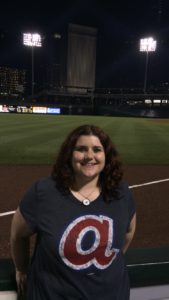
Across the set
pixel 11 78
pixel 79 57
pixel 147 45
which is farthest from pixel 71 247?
pixel 11 78

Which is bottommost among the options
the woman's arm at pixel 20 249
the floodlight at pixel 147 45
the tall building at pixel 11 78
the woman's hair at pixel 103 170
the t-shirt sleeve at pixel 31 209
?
the woman's arm at pixel 20 249

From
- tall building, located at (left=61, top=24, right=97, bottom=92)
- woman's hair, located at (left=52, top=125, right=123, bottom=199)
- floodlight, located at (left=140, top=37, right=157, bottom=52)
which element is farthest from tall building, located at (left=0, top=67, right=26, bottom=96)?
woman's hair, located at (left=52, top=125, right=123, bottom=199)

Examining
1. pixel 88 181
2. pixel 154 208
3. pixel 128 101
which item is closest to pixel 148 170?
pixel 154 208

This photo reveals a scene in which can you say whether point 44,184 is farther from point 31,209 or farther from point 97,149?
point 97,149

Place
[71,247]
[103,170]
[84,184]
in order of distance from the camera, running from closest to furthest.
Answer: [71,247] → [84,184] → [103,170]

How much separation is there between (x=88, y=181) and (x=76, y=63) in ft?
402

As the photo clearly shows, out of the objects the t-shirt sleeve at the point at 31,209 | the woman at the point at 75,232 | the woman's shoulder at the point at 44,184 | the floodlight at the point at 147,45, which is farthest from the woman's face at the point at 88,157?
the floodlight at the point at 147,45

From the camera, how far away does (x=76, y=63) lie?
120875 millimetres

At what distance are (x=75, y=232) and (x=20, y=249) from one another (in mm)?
423

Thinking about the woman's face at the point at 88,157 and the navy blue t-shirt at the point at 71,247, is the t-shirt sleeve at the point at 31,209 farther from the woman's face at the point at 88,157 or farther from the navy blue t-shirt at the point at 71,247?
the woman's face at the point at 88,157

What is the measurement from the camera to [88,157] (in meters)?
2.21

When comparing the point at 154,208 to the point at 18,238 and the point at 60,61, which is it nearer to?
the point at 18,238

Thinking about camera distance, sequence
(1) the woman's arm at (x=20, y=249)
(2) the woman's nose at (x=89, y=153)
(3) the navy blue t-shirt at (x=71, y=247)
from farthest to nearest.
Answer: (2) the woman's nose at (x=89, y=153) → (1) the woman's arm at (x=20, y=249) → (3) the navy blue t-shirt at (x=71, y=247)

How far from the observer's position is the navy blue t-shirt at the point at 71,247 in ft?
6.54
